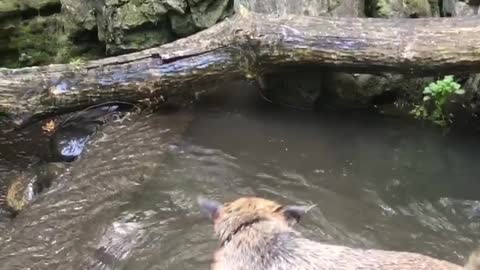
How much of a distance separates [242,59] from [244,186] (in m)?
1.52

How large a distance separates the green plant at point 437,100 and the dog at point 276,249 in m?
3.55

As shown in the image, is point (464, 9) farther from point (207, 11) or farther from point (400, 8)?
point (207, 11)

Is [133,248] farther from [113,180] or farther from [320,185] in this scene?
[320,185]

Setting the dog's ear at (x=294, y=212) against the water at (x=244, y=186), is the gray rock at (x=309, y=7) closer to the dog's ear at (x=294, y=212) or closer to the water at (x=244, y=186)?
the water at (x=244, y=186)

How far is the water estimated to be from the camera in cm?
563

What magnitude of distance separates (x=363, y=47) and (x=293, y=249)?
3.37m

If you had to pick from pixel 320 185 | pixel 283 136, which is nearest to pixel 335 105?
pixel 283 136

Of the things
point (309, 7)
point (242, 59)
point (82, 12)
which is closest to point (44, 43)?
point (82, 12)

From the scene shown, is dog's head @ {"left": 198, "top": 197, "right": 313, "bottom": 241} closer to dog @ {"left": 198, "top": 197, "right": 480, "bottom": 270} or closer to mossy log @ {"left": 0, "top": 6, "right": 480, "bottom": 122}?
dog @ {"left": 198, "top": 197, "right": 480, "bottom": 270}

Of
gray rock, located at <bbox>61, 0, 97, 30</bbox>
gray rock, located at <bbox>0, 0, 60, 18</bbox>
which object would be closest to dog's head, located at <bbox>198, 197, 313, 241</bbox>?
gray rock, located at <bbox>61, 0, 97, 30</bbox>

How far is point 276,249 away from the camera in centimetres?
410

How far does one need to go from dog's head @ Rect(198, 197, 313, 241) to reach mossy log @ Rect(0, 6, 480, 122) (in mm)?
3092

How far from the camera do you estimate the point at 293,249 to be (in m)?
4.10

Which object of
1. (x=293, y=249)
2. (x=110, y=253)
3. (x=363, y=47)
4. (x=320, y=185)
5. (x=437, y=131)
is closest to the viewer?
(x=293, y=249)
